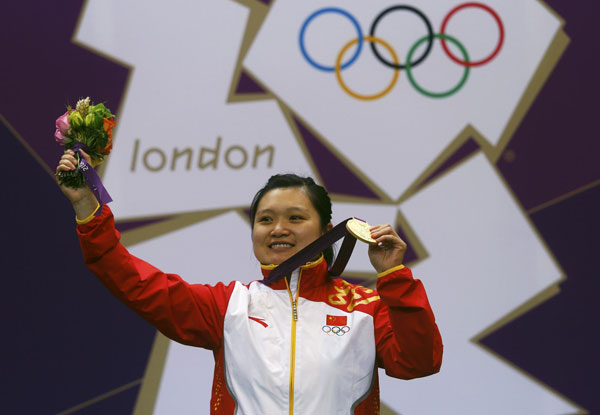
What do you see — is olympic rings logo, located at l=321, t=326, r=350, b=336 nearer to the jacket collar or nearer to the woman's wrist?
the jacket collar

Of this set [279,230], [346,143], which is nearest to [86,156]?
[279,230]

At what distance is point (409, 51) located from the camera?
3.30 meters

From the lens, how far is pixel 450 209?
3.26 metres

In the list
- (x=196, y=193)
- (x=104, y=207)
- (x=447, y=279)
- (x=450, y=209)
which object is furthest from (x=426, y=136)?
(x=104, y=207)

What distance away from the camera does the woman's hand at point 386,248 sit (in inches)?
69.6

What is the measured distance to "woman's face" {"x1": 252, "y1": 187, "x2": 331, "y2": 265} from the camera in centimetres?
203

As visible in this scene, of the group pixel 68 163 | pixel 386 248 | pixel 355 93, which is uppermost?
pixel 68 163

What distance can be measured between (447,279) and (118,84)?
1622mm

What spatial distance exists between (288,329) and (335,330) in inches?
4.7

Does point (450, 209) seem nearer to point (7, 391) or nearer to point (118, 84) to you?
point (118, 84)

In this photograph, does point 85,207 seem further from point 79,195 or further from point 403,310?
point 403,310

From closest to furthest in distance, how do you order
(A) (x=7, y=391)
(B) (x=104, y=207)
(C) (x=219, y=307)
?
1. (B) (x=104, y=207)
2. (C) (x=219, y=307)
3. (A) (x=7, y=391)

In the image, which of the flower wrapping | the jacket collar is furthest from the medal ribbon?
the flower wrapping

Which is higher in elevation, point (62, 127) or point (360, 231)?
point (62, 127)
